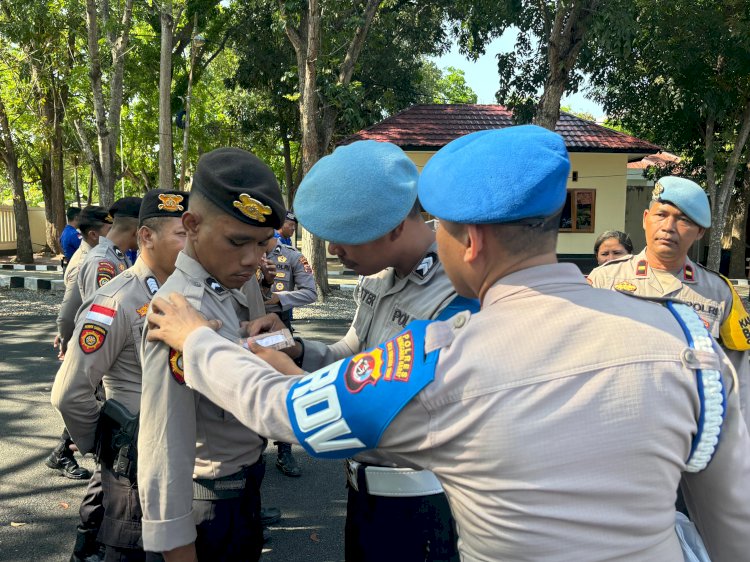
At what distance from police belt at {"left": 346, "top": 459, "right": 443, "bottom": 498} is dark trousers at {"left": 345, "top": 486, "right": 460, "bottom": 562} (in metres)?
0.02

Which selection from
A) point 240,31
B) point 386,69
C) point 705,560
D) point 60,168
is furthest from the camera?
point 60,168

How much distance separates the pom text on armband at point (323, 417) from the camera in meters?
1.17

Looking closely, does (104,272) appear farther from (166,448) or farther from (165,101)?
(165,101)

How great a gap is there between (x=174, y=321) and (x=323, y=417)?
58cm

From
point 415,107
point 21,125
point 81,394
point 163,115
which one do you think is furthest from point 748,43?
point 21,125

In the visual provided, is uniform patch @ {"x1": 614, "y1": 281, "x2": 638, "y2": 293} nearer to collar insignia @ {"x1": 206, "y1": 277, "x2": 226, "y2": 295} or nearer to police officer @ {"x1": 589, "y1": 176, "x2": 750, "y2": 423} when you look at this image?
police officer @ {"x1": 589, "y1": 176, "x2": 750, "y2": 423}

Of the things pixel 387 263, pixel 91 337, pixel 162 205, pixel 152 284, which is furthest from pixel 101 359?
pixel 387 263

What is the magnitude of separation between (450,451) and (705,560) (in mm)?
581

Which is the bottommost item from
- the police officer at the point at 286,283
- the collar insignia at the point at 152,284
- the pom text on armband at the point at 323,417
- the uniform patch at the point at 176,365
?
the police officer at the point at 286,283

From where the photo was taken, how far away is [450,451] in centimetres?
115

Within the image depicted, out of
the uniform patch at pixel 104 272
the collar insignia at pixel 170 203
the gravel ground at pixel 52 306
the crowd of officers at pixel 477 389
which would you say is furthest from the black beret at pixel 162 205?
the gravel ground at pixel 52 306

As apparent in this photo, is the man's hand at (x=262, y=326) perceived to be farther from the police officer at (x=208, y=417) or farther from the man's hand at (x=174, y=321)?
the man's hand at (x=174, y=321)

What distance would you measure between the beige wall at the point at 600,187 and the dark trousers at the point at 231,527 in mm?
18119

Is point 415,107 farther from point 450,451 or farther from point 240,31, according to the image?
point 450,451
